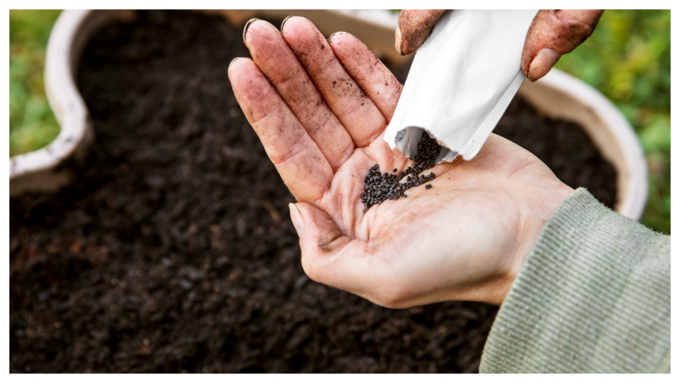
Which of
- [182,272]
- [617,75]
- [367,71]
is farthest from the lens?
[617,75]

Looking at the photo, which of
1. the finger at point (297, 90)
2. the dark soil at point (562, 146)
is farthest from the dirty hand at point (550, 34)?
the dark soil at point (562, 146)

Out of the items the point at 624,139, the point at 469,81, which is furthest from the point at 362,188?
the point at 624,139

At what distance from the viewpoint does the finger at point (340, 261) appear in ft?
5.42

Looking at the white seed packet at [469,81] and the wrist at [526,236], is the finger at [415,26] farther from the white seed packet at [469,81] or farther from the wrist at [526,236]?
the wrist at [526,236]

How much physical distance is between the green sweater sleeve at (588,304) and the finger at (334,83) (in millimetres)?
903

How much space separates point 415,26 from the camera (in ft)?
6.38

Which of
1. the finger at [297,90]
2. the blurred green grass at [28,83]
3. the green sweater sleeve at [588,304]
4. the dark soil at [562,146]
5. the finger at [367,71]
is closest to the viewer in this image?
the green sweater sleeve at [588,304]

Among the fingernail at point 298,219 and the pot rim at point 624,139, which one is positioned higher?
the pot rim at point 624,139

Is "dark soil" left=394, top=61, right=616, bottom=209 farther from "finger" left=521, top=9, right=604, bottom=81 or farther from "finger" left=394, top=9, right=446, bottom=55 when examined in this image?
"finger" left=521, top=9, right=604, bottom=81

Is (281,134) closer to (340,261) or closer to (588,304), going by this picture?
(340,261)

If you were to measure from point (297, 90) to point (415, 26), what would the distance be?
22.6 inches

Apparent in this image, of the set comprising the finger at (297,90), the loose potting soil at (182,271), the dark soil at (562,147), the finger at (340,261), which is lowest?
the loose potting soil at (182,271)

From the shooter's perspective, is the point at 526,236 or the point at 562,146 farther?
the point at 562,146

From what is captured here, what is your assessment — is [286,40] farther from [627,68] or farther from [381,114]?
[627,68]
